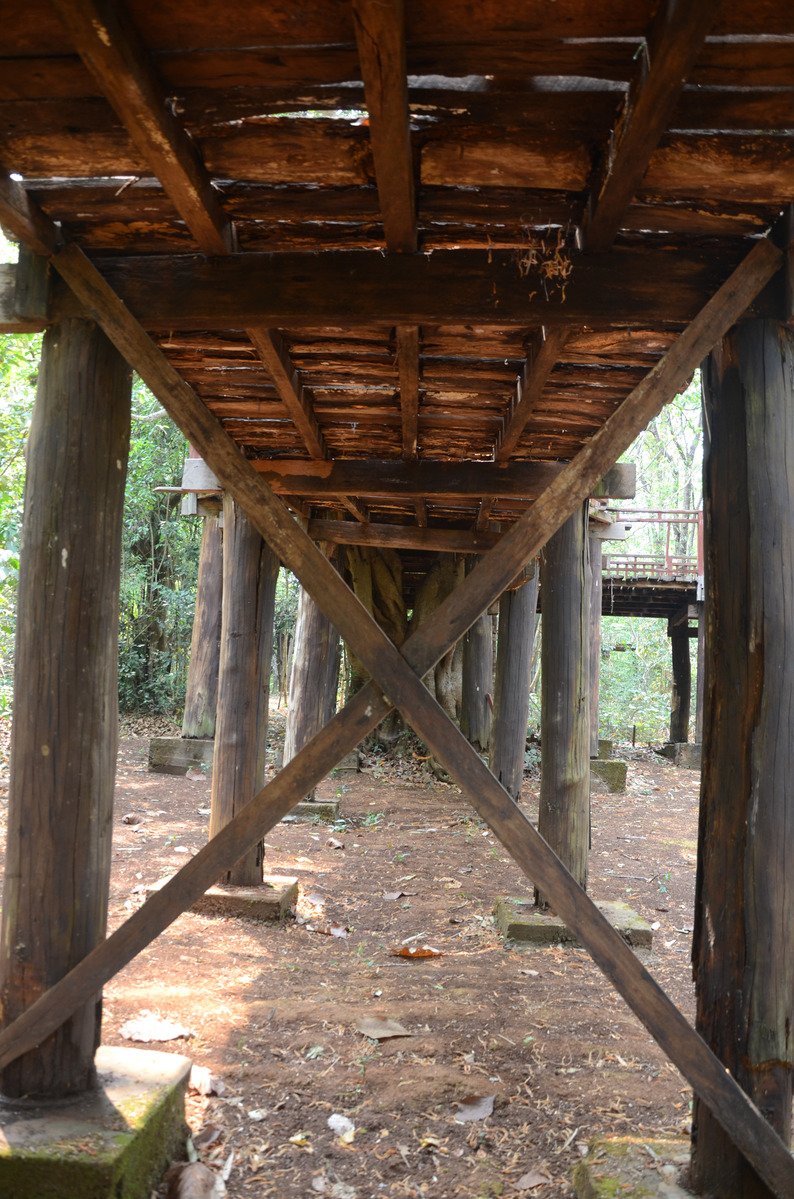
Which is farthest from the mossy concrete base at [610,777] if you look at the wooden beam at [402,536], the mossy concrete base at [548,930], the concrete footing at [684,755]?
the mossy concrete base at [548,930]

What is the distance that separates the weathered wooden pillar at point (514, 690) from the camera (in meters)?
10.0

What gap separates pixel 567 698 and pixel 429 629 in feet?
11.4

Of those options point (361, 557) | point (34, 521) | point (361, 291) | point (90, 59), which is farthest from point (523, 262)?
point (361, 557)

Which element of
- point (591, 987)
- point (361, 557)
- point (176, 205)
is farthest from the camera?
point (361, 557)

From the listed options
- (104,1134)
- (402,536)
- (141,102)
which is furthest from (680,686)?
(141,102)

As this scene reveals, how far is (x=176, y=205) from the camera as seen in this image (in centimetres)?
267

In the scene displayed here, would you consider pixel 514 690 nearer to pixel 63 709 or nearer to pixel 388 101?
pixel 63 709

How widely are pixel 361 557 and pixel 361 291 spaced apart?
35.5 ft

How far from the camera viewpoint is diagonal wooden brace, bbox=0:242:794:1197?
287 cm

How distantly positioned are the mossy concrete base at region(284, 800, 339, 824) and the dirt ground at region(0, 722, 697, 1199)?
1.03 m

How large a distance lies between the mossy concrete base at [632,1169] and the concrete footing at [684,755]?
615 inches

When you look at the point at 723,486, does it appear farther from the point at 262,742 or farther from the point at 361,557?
the point at 361,557

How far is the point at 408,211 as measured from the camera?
2666 millimetres

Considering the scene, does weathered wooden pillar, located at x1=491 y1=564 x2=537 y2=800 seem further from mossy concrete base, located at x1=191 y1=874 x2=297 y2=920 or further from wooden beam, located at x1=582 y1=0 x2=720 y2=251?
wooden beam, located at x1=582 y1=0 x2=720 y2=251
